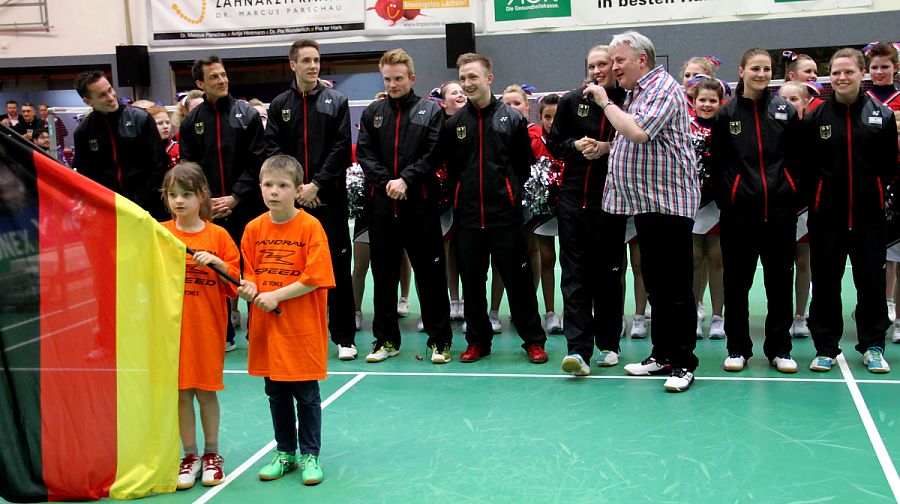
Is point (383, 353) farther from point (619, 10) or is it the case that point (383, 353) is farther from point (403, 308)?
point (619, 10)

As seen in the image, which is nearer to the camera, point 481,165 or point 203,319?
point 203,319

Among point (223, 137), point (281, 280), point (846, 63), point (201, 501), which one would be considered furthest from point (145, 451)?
point (846, 63)

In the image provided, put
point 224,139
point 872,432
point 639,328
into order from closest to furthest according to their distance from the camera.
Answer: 1. point 872,432
2. point 224,139
3. point 639,328

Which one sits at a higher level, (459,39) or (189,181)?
(459,39)

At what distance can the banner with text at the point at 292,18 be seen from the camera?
53.9 ft

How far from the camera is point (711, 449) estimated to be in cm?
438

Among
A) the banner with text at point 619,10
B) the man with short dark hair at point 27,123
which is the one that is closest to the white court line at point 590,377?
the man with short dark hair at point 27,123

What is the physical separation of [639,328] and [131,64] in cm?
1347

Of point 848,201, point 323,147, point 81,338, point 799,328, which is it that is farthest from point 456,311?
point 81,338

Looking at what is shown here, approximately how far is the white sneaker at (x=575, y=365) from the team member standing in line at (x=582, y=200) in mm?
13

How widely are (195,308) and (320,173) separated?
7.63 feet

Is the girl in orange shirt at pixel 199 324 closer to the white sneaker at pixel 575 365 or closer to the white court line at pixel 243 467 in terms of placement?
the white court line at pixel 243 467

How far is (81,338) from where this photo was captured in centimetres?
382

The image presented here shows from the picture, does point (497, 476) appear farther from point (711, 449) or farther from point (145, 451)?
point (145, 451)
